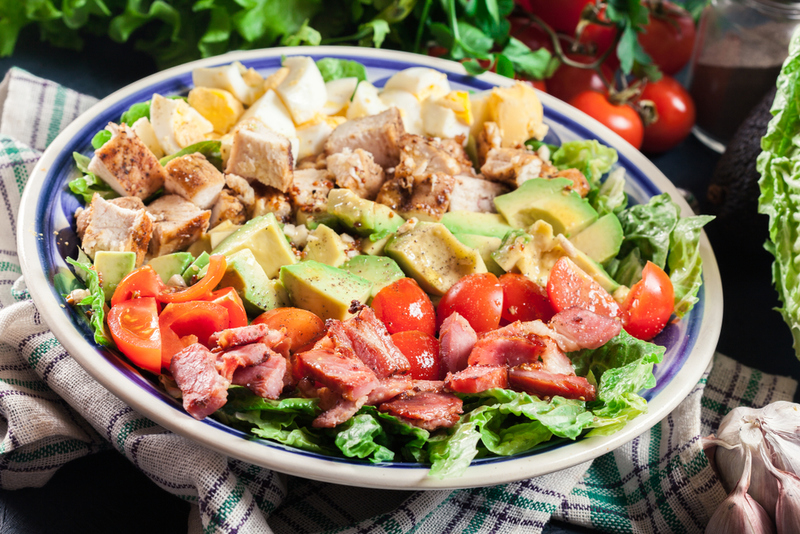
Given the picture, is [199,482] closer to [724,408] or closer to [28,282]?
[28,282]

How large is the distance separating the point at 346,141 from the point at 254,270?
3.09 feet

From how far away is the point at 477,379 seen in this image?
211 centimetres

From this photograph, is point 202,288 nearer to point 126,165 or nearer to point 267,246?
point 267,246

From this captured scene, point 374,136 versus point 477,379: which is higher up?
point 374,136

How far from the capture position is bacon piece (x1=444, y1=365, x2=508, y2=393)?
6.94 ft

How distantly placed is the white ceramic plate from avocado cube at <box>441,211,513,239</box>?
0.73 meters

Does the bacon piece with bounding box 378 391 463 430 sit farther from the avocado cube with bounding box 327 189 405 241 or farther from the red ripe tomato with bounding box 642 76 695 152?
the red ripe tomato with bounding box 642 76 695 152

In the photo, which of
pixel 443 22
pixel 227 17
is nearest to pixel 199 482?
pixel 227 17

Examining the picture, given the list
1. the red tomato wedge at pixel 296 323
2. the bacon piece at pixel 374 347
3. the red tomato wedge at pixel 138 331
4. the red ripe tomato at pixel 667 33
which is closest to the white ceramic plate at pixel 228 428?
the red tomato wedge at pixel 138 331

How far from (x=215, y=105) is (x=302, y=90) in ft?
1.36

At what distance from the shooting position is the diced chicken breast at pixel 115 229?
2.43m

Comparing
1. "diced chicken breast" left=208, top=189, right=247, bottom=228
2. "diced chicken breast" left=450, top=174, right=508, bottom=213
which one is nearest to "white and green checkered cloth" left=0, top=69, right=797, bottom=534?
"diced chicken breast" left=208, top=189, right=247, bottom=228

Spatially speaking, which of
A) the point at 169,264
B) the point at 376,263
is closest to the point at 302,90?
the point at 376,263

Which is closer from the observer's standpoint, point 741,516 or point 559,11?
point 741,516
